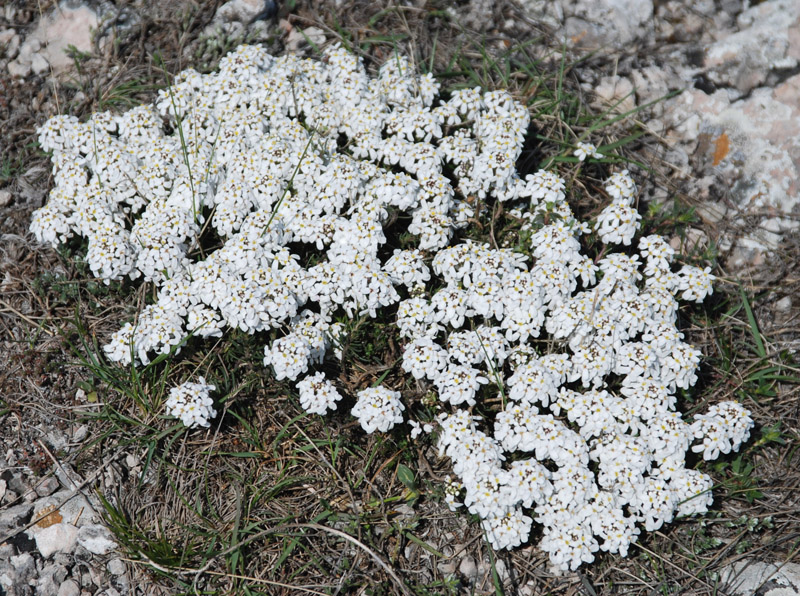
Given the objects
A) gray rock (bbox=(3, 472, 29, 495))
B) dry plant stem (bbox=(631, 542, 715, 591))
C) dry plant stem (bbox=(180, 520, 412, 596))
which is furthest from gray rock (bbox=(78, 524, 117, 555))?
dry plant stem (bbox=(631, 542, 715, 591))

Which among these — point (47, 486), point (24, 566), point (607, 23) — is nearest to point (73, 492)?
point (47, 486)

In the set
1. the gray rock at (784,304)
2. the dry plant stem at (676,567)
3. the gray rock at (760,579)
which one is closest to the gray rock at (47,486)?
the dry plant stem at (676,567)

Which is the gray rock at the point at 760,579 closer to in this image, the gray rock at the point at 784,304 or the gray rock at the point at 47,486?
the gray rock at the point at 784,304

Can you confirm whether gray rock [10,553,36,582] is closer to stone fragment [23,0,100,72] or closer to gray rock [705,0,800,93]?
stone fragment [23,0,100,72]

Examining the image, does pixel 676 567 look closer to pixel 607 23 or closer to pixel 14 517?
pixel 14 517

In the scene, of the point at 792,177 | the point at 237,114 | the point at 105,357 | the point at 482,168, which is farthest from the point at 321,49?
the point at 792,177

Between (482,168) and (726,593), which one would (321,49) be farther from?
(726,593)
